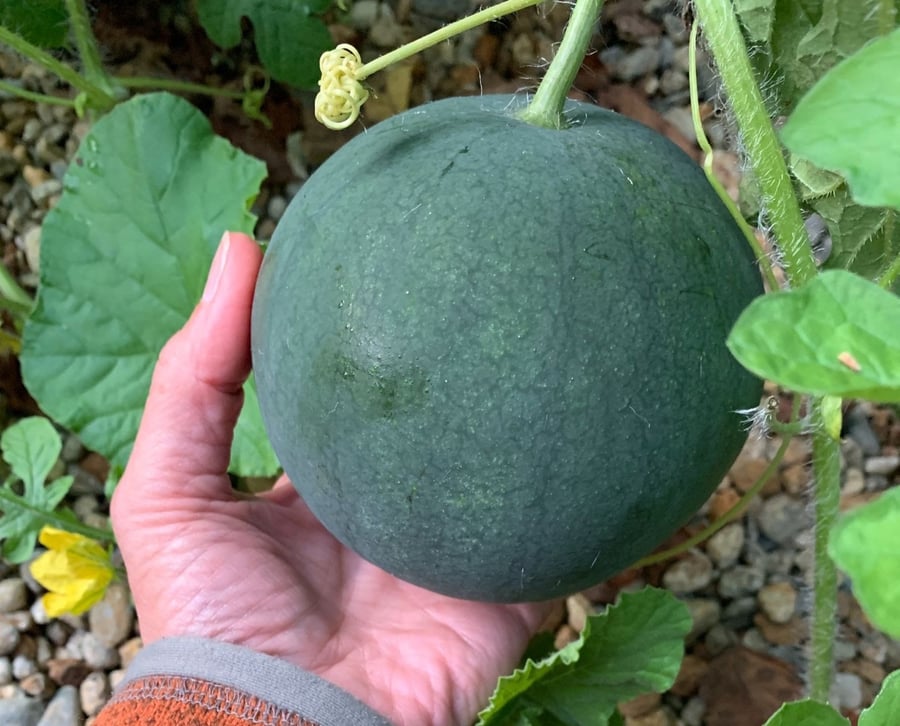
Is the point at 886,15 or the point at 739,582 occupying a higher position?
the point at 886,15

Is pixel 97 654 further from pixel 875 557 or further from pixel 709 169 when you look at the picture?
pixel 875 557

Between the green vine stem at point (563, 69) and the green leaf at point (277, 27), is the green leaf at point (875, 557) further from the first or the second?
the green leaf at point (277, 27)

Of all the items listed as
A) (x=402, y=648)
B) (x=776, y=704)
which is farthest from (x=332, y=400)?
(x=776, y=704)

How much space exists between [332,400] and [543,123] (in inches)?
12.6

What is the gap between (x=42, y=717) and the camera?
1.70m

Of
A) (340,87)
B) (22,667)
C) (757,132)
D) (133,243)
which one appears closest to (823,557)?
(757,132)

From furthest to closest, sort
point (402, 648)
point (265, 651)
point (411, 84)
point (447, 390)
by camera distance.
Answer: point (411, 84)
point (402, 648)
point (265, 651)
point (447, 390)

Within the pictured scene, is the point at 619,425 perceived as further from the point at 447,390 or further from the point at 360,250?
the point at 360,250

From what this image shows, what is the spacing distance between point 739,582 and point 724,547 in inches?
2.6

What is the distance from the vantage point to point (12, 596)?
1.75m

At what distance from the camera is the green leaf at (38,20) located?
5.17 ft

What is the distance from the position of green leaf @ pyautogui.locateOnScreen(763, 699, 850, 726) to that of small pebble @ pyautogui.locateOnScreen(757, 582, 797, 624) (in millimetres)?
867

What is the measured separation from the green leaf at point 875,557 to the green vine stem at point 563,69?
49 cm

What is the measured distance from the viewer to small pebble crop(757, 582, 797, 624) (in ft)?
5.36
